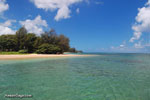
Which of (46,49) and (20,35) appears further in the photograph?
(20,35)

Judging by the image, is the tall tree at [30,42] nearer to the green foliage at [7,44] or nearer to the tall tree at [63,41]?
the green foliage at [7,44]

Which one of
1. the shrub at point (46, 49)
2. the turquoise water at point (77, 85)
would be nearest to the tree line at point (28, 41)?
the shrub at point (46, 49)

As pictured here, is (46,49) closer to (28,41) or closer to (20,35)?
(28,41)

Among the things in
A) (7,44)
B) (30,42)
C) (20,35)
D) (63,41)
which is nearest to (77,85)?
(30,42)

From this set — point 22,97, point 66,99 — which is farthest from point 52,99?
point 22,97

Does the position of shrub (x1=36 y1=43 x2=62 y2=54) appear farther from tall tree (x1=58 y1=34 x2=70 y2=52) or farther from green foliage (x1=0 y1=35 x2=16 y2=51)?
green foliage (x1=0 y1=35 x2=16 y2=51)

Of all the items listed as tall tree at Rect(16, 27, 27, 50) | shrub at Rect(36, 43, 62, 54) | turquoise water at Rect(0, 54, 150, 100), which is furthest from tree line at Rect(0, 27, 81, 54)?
turquoise water at Rect(0, 54, 150, 100)

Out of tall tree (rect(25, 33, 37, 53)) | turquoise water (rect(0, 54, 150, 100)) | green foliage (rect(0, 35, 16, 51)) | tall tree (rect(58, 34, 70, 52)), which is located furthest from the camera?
tall tree (rect(58, 34, 70, 52))

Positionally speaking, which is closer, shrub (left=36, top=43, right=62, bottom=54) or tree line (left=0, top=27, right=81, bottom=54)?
shrub (left=36, top=43, right=62, bottom=54)

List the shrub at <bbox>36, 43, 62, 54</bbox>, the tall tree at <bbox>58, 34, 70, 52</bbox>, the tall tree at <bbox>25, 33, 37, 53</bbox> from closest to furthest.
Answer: the shrub at <bbox>36, 43, 62, 54</bbox>, the tall tree at <bbox>25, 33, 37, 53</bbox>, the tall tree at <bbox>58, 34, 70, 52</bbox>

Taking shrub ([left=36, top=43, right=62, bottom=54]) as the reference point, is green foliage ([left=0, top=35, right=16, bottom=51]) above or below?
above

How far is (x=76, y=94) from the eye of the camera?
191 inches

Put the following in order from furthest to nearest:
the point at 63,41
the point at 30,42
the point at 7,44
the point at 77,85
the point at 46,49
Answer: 1. the point at 63,41
2. the point at 30,42
3. the point at 7,44
4. the point at 46,49
5. the point at 77,85

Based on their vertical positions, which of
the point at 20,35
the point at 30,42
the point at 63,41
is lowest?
the point at 30,42
